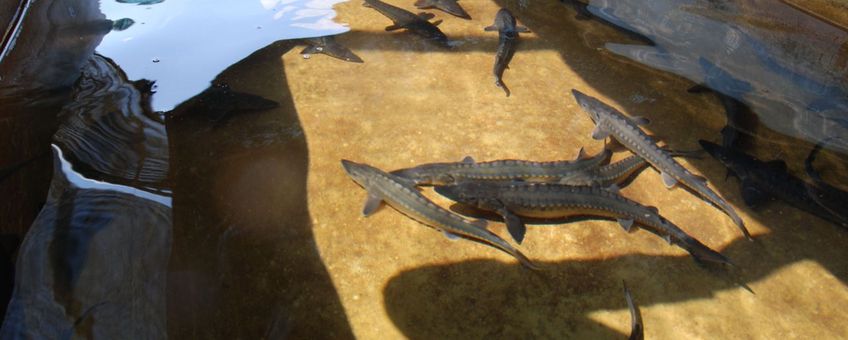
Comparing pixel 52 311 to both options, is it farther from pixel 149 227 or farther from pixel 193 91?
pixel 193 91

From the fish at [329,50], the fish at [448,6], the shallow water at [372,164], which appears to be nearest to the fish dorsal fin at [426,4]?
the fish at [448,6]

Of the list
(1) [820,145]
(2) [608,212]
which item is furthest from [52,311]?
(1) [820,145]

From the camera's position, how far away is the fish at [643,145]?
10.9ft

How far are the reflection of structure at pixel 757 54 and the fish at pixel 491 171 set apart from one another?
191 cm

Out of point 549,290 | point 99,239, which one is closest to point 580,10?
point 549,290

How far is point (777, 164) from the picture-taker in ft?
11.9

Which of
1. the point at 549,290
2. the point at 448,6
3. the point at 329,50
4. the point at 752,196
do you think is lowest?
the point at 549,290

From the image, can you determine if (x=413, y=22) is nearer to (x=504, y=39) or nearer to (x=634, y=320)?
(x=504, y=39)

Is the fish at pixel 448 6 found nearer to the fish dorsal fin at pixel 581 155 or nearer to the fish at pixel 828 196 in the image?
the fish dorsal fin at pixel 581 155

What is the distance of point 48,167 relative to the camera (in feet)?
10.6

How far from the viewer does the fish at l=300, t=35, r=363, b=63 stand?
4.63 meters

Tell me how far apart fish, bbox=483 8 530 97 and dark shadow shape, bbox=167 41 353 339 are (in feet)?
5.53

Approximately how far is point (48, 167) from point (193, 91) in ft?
4.12

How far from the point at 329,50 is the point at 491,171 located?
6.91 feet
